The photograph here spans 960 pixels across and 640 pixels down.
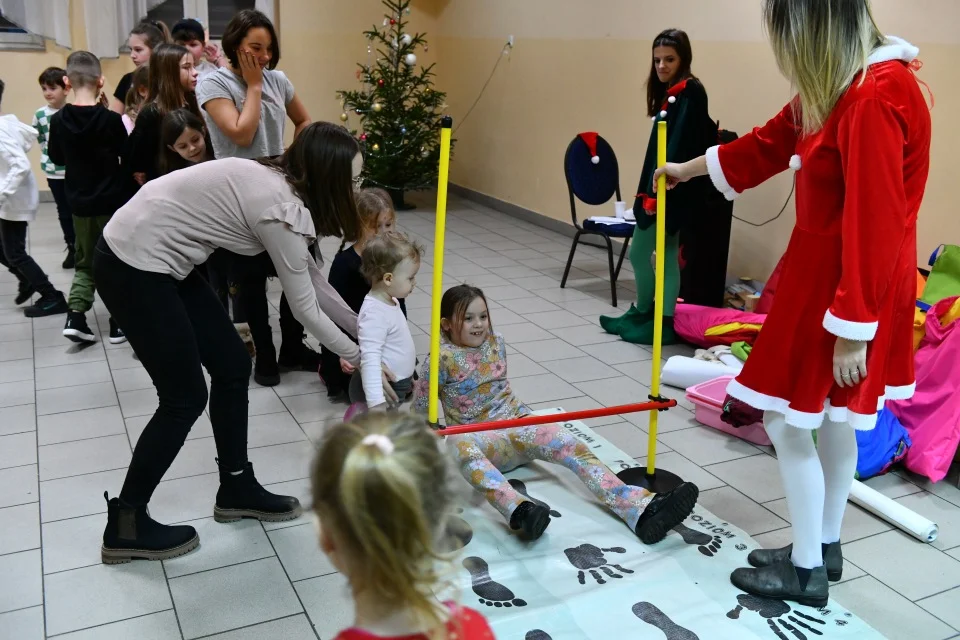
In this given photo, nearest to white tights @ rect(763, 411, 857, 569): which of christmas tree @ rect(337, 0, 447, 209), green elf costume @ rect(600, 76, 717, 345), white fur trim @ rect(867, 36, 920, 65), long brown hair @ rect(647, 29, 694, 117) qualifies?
white fur trim @ rect(867, 36, 920, 65)

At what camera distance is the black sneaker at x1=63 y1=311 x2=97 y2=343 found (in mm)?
3898

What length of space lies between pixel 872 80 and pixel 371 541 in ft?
4.68

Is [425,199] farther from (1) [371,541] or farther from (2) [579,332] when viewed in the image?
(1) [371,541]

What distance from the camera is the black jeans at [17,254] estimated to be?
14.0 ft

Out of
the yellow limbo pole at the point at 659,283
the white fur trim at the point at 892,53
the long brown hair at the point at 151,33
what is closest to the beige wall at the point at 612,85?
the yellow limbo pole at the point at 659,283

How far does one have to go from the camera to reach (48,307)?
14.4 ft

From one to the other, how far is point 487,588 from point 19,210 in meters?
3.29

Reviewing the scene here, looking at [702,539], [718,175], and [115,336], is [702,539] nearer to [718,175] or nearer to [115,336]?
[718,175]

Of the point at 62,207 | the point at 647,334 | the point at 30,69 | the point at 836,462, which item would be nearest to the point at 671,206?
the point at 647,334

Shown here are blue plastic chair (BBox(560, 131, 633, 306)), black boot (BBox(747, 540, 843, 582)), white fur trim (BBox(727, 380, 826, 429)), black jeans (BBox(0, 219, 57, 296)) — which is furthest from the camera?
blue plastic chair (BBox(560, 131, 633, 306))

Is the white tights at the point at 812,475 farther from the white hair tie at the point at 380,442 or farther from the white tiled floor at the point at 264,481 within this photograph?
the white hair tie at the point at 380,442

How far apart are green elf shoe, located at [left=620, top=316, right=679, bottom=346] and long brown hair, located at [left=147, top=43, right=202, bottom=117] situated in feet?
7.24

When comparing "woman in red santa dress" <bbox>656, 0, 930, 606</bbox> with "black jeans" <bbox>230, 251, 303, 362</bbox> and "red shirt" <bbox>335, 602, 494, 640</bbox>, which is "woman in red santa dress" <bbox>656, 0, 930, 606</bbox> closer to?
"red shirt" <bbox>335, 602, 494, 640</bbox>

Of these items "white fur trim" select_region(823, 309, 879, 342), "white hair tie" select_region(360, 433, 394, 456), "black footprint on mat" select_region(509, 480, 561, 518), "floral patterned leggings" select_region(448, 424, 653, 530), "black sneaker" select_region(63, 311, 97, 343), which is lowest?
"black sneaker" select_region(63, 311, 97, 343)
